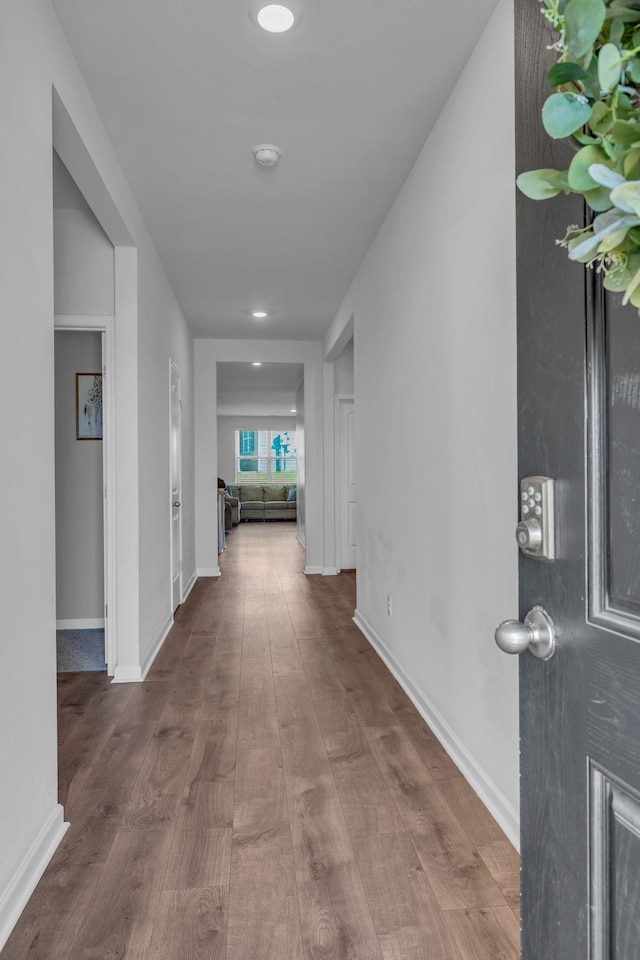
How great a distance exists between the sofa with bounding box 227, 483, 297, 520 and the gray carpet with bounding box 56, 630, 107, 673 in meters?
9.19

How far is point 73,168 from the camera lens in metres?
2.39

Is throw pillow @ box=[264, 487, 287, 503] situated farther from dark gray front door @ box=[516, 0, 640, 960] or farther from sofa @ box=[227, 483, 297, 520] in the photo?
dark gray front door @ box=[516, 0, 640, 960]

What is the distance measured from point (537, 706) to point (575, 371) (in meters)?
0.42

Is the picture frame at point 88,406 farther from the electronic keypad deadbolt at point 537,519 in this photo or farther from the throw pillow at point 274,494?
the throw pillow at point 274,494

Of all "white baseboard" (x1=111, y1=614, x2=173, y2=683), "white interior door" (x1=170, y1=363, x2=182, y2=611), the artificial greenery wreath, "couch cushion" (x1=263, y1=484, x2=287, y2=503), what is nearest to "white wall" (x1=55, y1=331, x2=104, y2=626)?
"white interior door" (x1=170, y1=363, x2=182, y2=611)

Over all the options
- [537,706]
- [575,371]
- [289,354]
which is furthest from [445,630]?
[289,354]

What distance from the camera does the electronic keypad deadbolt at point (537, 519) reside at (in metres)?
0.73

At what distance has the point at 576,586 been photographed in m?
0.68

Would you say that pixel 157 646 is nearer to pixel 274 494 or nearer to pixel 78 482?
pixel 78 482

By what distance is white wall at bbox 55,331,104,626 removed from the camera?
4324mm

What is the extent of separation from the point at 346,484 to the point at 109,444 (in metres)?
3.65

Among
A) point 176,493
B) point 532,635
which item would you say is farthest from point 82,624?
point 532,635

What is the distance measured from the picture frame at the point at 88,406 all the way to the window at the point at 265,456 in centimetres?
1018

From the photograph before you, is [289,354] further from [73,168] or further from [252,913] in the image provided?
[252,913]
